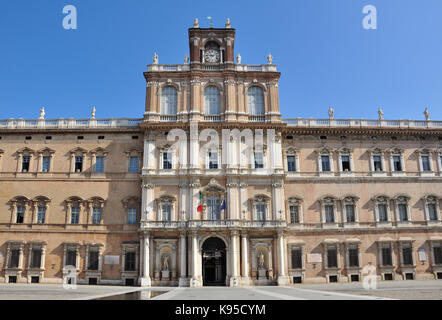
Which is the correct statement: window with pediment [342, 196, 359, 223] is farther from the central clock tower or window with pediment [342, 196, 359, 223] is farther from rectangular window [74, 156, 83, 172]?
rectangular window [74, 156, 83, 172]

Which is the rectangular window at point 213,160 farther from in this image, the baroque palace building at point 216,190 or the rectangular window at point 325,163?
the rectangular window at point 325,163

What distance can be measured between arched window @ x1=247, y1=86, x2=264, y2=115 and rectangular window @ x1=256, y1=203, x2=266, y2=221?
30.4ft

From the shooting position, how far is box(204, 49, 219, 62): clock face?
132 feet

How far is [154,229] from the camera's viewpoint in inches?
1357

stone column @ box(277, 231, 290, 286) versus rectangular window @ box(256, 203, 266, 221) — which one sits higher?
rectangular window @ box(256, 203, 266, 221)

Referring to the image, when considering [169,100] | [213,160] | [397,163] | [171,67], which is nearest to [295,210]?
[213,160]

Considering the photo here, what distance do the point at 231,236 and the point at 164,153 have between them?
403 inches

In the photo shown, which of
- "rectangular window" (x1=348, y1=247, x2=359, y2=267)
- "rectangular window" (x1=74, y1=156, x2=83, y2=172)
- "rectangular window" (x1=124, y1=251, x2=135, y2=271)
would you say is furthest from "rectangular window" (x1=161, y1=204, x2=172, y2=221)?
"rectangular window" (x1=348, y1=247, x2=359, y2=267)

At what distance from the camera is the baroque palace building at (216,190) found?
1375 inches

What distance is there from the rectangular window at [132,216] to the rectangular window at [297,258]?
50.2 feet

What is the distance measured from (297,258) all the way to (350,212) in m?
7.09

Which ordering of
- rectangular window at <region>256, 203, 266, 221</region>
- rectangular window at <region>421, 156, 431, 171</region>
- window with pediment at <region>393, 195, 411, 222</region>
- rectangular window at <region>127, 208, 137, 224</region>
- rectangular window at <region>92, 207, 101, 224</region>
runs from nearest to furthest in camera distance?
rectangular window at <region>256, 203, 266, 221</region>
rectangular window at <region>127, 208, 137, 224</region>
rectangular window at <region>92, 207, 101, 224</region>
window with pediment at <region>393, 195, 411, 222</region>
rectangular window at <region>421, 156, 431, 171</region>
